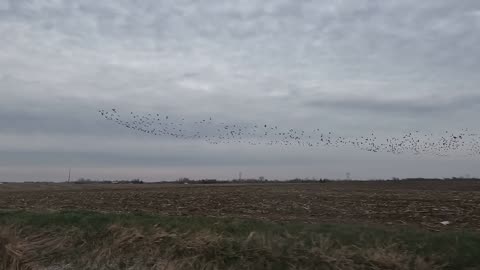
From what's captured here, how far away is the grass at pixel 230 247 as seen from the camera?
1419cm

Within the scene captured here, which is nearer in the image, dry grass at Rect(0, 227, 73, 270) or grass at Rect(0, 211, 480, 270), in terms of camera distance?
grass at Rect(0, 211, 480, 270)

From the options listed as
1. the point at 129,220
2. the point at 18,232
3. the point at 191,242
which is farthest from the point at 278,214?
the point at 18,232

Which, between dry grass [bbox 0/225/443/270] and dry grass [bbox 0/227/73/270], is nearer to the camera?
dry grass [bbox 0/225/443/270]

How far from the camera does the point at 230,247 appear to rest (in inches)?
630

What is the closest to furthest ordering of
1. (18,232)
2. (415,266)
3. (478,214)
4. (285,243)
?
(415,266), (285,243), (18,232), (478,214)

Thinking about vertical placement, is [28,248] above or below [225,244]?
below

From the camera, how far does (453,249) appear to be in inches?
567

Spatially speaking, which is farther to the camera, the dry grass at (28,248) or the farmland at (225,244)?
the dry grass at (28,248)

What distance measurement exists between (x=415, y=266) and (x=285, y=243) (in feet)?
12.5

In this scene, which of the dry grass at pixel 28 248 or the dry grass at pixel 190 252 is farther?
the dry grass at pixel 28 248

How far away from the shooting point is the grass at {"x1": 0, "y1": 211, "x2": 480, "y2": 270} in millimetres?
14194

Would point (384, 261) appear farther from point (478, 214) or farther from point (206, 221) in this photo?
point (478, 214)

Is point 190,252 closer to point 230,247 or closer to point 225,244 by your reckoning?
point 225,244

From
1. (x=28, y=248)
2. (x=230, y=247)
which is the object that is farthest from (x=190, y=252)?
(x=28, y=248)
